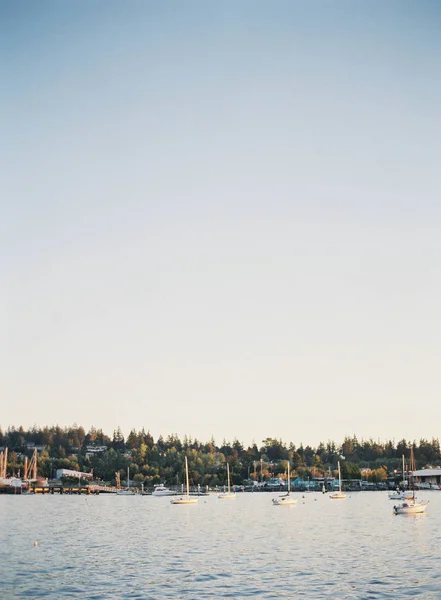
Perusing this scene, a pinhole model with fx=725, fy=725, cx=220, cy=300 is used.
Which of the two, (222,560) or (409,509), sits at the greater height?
(409,509)

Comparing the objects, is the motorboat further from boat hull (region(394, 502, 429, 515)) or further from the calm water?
the calm water

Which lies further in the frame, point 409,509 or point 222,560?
point 409,509

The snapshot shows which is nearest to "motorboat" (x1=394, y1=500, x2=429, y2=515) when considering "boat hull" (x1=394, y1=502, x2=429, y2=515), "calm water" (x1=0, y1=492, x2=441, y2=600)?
"boat hull" (x1=394, y1=502, x2=429, y2=515)

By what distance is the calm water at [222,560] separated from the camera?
158 feet

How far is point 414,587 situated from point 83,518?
8537 centimetres

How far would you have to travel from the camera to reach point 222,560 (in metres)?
62.6

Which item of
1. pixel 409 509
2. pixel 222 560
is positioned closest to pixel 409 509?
pixel 409 509

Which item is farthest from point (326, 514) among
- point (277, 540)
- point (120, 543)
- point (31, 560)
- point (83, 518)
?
point (31, 560)

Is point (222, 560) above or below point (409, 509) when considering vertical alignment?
below

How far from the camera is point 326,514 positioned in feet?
443

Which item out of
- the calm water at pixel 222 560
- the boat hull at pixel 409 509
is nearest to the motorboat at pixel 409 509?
the boat hull at pixel 409 509

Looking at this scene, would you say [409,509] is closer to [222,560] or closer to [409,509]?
[409,509]

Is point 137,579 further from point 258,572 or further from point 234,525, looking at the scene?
point 234,525

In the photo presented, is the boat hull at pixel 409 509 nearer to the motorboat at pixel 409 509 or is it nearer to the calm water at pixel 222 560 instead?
the motorboat at pixel 409 509
